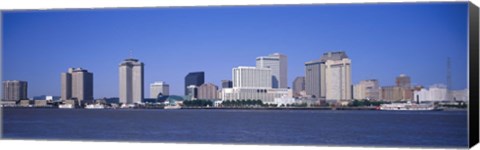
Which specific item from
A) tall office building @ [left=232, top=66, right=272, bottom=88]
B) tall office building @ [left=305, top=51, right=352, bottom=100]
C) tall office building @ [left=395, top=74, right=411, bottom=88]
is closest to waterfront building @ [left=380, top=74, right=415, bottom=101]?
tall office building @ [left=395, top=74, right=411, bottom=88]

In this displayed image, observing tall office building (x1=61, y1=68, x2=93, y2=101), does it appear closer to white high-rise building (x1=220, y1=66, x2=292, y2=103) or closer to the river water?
the river water

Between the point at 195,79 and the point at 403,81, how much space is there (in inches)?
160

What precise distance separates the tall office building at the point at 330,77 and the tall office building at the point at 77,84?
4318 mm

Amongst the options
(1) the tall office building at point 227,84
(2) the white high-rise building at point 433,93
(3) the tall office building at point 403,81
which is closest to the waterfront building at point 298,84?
(1) the tall office building at point 227,84

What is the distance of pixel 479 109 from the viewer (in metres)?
8.38

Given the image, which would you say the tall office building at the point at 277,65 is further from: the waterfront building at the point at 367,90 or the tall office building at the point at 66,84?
the tall office building at the point at 66,84

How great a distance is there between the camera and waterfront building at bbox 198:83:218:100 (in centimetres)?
1918

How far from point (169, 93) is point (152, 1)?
9.01 metres

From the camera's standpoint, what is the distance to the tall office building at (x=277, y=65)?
17.1 m

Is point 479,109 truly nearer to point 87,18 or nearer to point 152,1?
point 152,1

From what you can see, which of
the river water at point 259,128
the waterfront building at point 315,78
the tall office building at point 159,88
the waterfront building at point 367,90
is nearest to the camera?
the river water at point 259,128

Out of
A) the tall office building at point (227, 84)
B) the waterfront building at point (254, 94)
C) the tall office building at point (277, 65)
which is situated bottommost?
the waterfront building at point (254, 94)

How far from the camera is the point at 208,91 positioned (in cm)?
2025

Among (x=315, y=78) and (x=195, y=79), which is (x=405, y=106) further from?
(x=195, y=79)
